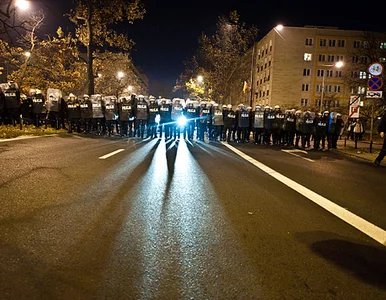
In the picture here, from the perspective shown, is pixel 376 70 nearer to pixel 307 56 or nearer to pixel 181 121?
pixel 181 121

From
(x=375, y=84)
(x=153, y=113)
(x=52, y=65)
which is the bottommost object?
(x=153, y=113)

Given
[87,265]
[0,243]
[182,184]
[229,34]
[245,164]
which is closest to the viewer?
[87,265]

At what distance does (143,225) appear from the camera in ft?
13.8

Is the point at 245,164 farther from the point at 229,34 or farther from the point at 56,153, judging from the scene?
the point at 229,34

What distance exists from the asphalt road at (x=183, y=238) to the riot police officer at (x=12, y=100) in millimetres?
10425

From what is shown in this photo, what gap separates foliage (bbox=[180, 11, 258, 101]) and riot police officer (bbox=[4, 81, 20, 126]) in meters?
28.0

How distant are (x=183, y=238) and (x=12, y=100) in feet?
50.2

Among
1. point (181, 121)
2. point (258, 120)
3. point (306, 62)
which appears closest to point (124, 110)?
point (181, 121)

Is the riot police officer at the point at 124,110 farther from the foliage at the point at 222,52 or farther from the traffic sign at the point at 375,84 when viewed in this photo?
the foliage at the point at 222,52

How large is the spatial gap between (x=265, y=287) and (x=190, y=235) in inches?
49.5

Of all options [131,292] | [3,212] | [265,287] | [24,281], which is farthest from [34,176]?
[265,287]

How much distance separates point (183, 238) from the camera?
3.85m

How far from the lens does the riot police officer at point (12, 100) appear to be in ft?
53.2

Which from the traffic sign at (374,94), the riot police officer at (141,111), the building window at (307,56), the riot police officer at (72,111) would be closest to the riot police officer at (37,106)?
the riot police officer at (72,111)
